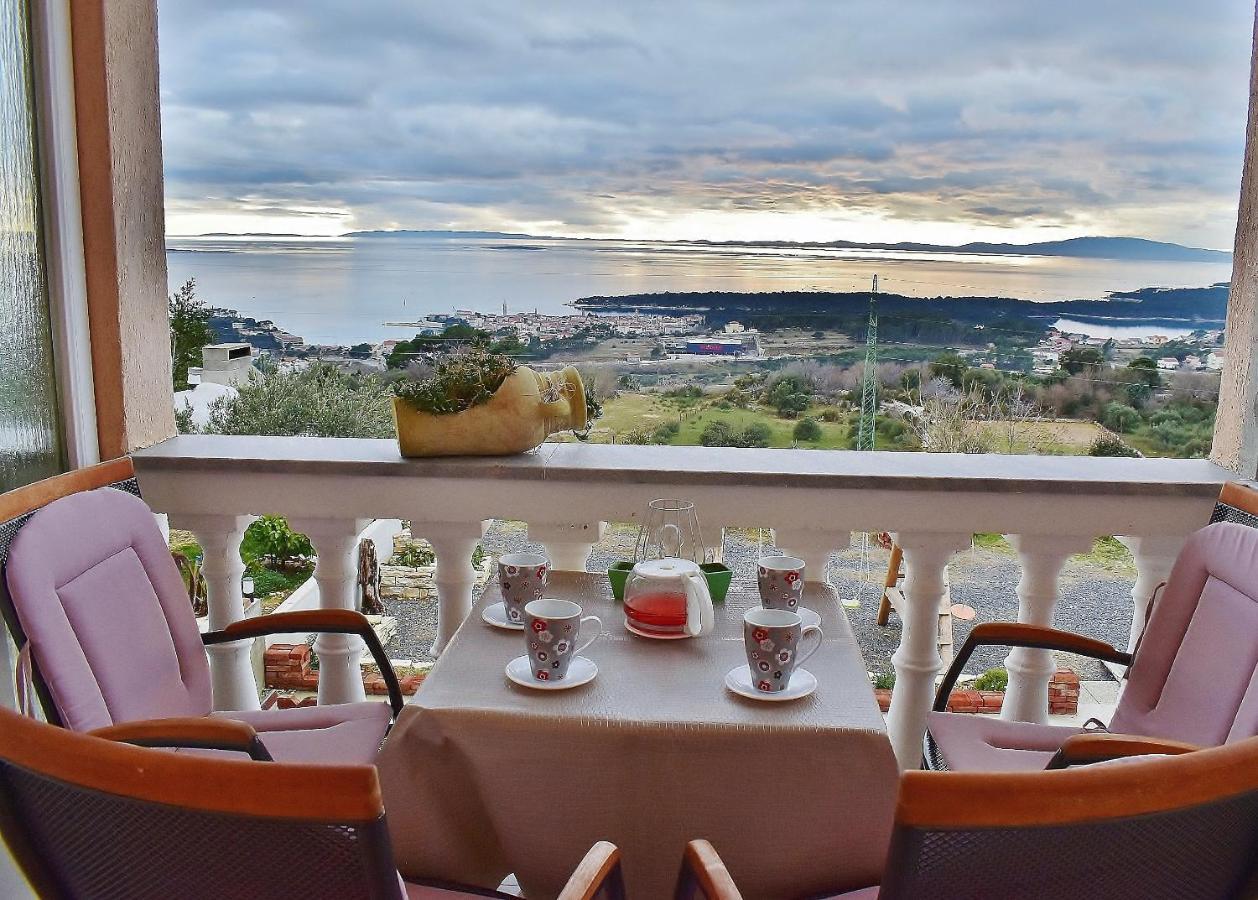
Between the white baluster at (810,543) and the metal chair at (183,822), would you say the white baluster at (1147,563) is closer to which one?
the white baluster at (810,543)

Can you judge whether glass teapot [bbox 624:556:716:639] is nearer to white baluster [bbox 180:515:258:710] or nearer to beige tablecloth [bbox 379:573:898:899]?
beige tablecloth [bbox 379:573:898:899]

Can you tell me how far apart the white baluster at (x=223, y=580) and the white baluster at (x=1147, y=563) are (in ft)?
6.40

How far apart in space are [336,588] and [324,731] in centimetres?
45

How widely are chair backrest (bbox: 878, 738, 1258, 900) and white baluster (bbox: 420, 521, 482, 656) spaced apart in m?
1.41

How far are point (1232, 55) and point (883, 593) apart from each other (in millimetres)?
3002

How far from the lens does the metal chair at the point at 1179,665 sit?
5.44 ft

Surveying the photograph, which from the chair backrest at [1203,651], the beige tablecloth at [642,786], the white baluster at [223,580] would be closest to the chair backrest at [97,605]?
the white baluster at [223,580]

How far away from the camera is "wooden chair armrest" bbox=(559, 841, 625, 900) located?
1.09 meters

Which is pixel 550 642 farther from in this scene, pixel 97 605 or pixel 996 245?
pixel 996 245

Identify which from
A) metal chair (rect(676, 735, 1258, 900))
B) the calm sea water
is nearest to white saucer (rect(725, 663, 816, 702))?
metal chair (rect(676, 735, 1258, 900))

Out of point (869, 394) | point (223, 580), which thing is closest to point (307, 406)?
point (223, 580)

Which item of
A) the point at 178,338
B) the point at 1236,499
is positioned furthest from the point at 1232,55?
the point at 178,338

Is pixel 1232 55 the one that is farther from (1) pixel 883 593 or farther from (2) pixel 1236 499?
(1) pixel 883 593

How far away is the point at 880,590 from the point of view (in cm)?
465
